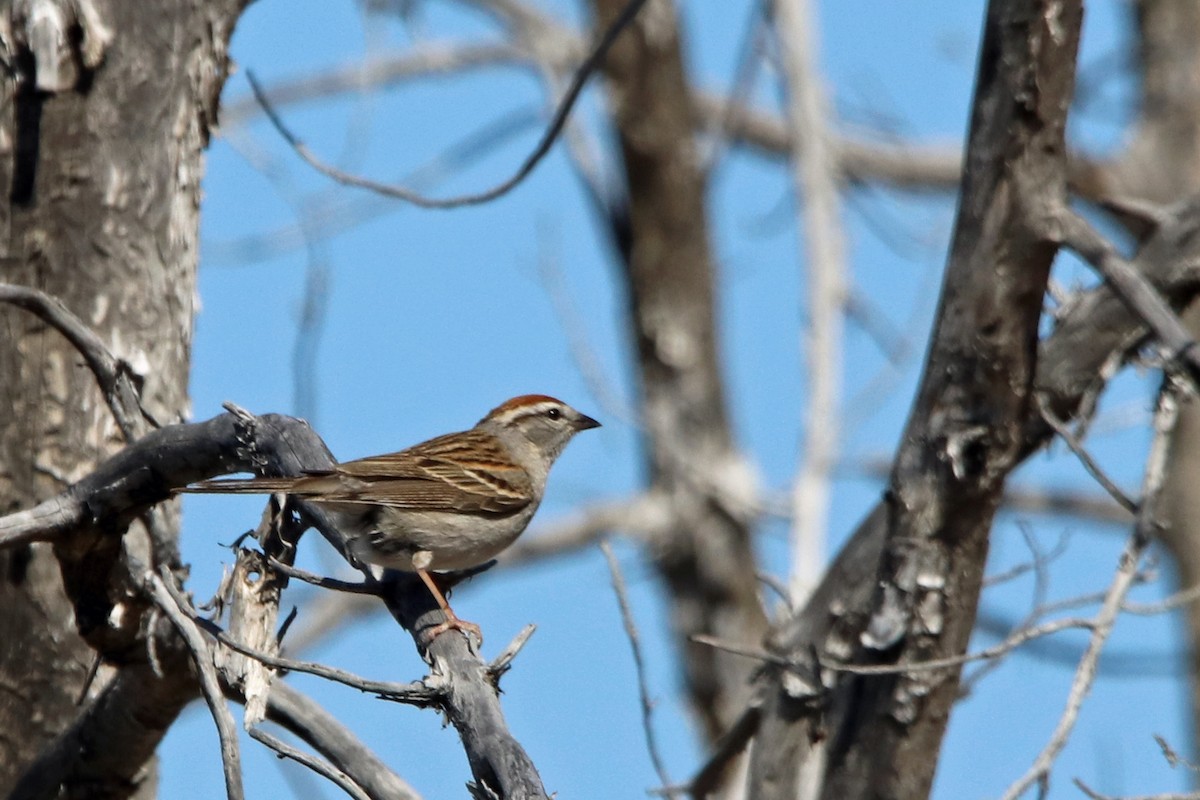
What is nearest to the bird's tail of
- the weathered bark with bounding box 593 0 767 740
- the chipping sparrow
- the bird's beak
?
the chipping sparrow

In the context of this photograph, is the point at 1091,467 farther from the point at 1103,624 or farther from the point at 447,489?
the point at 447,489

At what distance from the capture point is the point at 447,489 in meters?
5.64

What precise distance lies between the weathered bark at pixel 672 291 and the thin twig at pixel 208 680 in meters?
8.45

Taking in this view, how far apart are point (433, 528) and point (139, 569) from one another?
1.37 meters

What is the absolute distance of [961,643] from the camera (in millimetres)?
4414

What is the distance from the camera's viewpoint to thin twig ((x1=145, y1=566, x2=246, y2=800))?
2945 millimetres

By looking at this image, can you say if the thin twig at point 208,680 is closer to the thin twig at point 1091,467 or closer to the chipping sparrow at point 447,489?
the chipping sparrow at point 447,489

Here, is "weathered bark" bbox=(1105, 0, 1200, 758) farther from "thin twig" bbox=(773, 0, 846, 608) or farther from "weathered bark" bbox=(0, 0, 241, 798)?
"weathered bark" bbox=(0, 0, 241, 798)

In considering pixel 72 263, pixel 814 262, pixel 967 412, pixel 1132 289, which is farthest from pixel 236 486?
pixel 814 262

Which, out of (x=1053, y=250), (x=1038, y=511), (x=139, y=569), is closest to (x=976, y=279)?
(x=1053, y=250)

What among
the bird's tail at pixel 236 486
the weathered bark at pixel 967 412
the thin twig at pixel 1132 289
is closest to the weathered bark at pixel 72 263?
the bird's tail at pixel 236 486

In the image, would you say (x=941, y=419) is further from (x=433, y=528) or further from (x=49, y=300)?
(x=49, y=300)

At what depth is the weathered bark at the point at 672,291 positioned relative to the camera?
1193 cm

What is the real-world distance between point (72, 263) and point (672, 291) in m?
7.95
